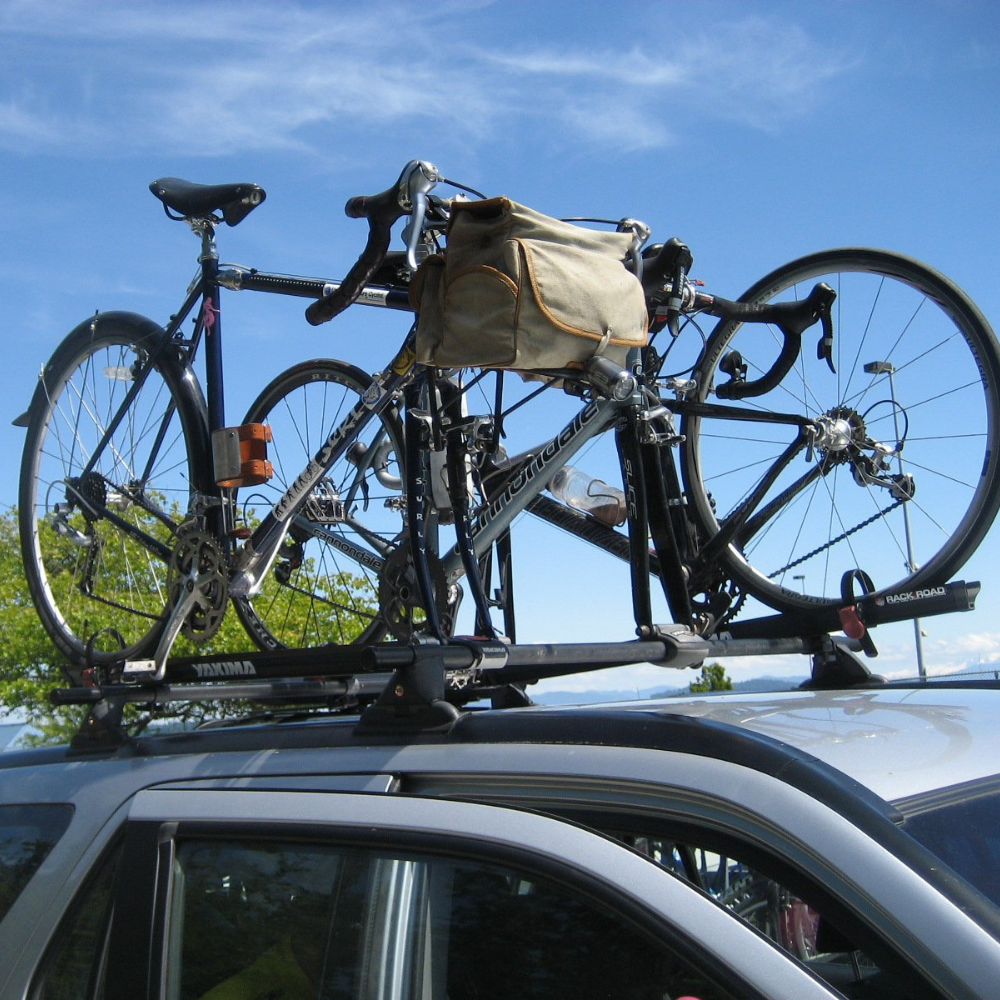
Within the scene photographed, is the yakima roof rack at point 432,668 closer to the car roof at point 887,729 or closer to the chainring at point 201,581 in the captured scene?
the car roof at point 887,729

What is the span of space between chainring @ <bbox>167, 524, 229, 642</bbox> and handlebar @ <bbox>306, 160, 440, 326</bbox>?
3.20 ft

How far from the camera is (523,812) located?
5.18 ft

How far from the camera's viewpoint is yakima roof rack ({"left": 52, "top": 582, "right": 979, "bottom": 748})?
6.81 feet

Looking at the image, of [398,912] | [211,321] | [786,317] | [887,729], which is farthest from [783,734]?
[211,321]

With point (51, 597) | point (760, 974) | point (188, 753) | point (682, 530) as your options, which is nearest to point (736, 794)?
point (760, 974)

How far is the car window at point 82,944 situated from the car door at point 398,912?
0.08 feet

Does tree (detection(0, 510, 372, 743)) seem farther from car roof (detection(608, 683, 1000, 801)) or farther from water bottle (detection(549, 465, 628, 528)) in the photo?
car roof (detection(608, 683, 1000, 801))

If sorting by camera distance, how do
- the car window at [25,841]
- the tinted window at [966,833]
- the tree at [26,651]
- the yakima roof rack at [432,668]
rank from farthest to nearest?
the tree at [26,651]
the car window at [25,841]
the yakima roof rack at [432,668]
the tinted window at [966,833]

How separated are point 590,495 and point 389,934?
251 centimetres

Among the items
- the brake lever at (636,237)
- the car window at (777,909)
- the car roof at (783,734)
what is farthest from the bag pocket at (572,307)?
the car window at (777,909)

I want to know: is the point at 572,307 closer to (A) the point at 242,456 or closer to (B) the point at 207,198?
(A) the point at 242,456

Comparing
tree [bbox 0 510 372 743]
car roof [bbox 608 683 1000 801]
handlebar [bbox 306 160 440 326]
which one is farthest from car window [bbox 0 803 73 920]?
tree [bbox 0 510 372 743]

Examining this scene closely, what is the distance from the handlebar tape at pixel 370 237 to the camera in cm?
369

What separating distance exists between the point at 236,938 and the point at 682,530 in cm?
225
